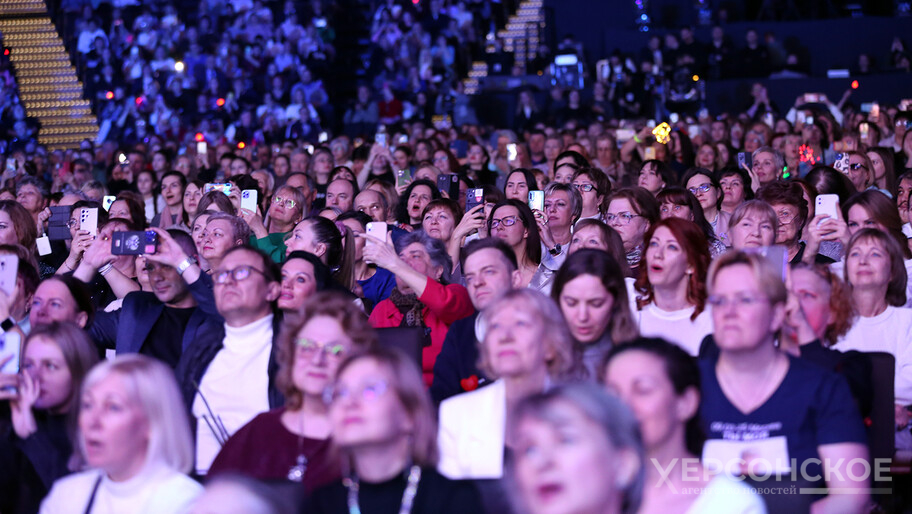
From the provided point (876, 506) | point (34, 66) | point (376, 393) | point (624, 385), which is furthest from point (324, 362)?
point (34, 66)

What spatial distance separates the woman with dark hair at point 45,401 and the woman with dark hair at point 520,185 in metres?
3.95

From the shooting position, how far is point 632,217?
552 cm

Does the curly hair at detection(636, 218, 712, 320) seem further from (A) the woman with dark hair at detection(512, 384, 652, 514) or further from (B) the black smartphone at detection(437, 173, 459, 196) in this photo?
(B) the black smartphone at detection(437, 173, 459, 196)

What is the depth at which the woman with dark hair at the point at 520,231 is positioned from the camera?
17.9 feet

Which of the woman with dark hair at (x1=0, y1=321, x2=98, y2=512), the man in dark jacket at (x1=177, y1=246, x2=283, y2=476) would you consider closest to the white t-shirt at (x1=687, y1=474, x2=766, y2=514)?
the man in dark jacket at (x1=177, y1=246, x2=283, y2=476)

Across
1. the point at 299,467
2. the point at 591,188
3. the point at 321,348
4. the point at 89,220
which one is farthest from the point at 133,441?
the point at 591,188

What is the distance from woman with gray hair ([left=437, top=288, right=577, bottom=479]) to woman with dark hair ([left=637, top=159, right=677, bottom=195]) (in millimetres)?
4242

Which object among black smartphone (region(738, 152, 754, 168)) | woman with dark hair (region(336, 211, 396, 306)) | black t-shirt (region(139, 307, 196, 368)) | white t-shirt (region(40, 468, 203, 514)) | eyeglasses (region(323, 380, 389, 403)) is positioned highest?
black smartphone (region(738, 152, 754, 168))

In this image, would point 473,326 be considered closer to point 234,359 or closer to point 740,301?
point 234,359

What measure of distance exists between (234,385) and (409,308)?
1218 millimetres

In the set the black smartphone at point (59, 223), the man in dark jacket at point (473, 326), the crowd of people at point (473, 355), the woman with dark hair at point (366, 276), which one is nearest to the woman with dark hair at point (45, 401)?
the crowd of people at point (473, 355)

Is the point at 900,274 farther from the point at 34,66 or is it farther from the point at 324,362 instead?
the point at 34,66

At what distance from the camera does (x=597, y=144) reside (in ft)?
30.4

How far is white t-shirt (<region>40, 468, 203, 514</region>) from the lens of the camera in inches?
113
